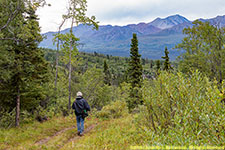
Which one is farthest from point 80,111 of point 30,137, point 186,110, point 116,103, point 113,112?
point 186,110

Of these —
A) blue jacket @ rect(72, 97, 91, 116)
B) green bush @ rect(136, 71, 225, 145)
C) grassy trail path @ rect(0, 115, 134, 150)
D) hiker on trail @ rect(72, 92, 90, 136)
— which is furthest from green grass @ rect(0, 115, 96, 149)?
green bush @ rect(136, 71, 225, 145)

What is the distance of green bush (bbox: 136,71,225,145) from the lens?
2.67 m

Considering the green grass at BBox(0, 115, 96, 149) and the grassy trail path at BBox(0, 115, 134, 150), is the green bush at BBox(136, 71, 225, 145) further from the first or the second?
the green grass at BBox(0, 115, 96, 149)

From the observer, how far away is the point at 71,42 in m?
15.2

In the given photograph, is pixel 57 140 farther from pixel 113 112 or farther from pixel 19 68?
pixel 113 112

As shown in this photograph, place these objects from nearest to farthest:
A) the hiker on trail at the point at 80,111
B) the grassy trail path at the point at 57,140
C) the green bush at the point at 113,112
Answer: the grassy trail path at the point at 57,140, the hiker on trail at the point at 80,111, the green bush at the point at 113,112

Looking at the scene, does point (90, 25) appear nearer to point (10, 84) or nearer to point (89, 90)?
point (89, 90)

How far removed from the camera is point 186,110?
3090 mm

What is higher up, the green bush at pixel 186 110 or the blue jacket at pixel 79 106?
the green bush at pixel 186 110

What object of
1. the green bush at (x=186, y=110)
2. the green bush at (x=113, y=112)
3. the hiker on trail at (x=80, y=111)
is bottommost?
the green bush at (x=113, y=112)

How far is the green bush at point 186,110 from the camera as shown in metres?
2.67

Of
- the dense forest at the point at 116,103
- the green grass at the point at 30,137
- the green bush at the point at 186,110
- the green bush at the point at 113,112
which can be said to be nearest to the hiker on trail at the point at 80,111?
the green grass at the point at 30,137

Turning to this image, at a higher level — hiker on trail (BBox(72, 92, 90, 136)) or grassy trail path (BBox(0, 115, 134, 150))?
hiker on trail (BBox(72, 92, 90, 136))

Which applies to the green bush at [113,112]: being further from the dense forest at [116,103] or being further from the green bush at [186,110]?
the green bush at [186,110]
